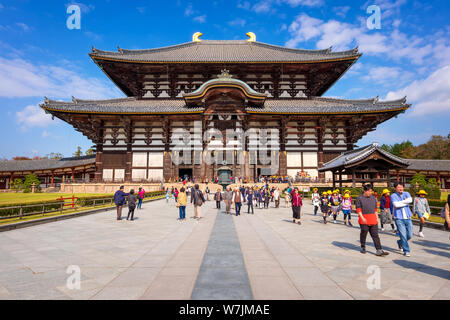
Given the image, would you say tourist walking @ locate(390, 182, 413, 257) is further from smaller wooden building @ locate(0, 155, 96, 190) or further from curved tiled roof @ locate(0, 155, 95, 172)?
curved tiled roof @ locate(0, 155, 95, 172)

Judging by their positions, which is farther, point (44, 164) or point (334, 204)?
point (44, 164)

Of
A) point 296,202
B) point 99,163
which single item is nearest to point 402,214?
point 296,202

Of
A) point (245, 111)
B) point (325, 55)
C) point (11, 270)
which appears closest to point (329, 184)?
point (245, 111)

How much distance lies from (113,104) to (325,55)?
28.4 m

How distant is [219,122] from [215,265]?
24.1 meters

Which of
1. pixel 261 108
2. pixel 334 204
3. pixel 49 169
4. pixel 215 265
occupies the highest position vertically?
pixel 261 108

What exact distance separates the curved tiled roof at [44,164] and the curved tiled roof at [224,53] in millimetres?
14167

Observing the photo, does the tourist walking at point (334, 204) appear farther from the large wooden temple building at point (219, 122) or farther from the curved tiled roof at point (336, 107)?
the curved tiled roof at point (336, 107)

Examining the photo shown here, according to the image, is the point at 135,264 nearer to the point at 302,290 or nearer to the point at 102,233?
the point at 302,290

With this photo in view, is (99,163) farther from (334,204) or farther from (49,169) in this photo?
(334,204)

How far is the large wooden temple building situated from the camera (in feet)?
84.6

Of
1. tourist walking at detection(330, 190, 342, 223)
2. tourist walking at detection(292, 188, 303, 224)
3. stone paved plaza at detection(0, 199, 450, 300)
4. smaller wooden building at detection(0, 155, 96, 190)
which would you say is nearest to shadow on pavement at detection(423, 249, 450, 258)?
stone paved plaza at detection(0, 199, 450, 300)

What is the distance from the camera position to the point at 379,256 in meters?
5.52

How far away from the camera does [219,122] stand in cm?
2772
